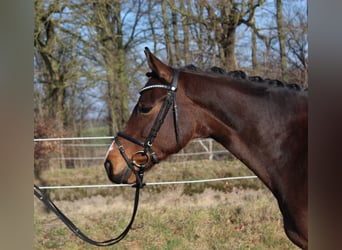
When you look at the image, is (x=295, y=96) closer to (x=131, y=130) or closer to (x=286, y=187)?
(x=286, y=187)

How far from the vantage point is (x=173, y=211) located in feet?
9.88

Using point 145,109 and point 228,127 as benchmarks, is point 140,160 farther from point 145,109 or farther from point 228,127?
A: point 228,127

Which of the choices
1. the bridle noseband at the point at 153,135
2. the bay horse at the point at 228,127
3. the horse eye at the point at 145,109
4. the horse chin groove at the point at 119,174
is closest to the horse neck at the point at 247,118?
the bay horse at the point at 228,127

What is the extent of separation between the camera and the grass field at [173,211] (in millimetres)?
2830

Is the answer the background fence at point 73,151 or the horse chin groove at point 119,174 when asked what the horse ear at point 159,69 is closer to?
the horse chin groove at point 119,174

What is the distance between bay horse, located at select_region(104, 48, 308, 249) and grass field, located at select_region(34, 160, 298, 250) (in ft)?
2.98

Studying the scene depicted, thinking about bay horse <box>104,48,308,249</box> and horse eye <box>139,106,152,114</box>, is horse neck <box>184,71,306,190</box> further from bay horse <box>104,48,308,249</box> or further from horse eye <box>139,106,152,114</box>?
horse eye <box>139,106,152,114</box>

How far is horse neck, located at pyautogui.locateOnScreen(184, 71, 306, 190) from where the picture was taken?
6.36 ft

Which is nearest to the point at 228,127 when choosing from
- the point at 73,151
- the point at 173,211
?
the point at 173,211

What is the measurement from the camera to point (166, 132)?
1942 mm

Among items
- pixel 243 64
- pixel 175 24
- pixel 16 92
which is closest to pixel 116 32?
pixel 175 24

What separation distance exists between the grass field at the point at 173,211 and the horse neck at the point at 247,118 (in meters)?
1.00

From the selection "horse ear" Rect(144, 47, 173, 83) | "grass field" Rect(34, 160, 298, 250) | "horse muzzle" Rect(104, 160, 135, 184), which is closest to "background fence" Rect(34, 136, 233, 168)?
"grass field" Rect(34, 160, 298, 250)

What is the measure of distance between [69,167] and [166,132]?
1350 mm
